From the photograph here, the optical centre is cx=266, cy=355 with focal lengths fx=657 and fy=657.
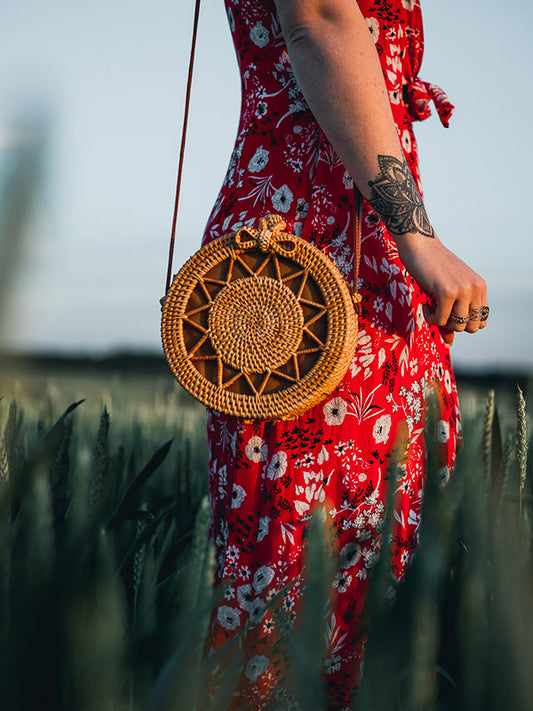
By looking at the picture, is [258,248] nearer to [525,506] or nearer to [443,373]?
[443,373]

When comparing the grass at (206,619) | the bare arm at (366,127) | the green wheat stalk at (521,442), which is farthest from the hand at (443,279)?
the grass at (206,619)

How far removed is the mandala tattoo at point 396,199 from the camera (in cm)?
75

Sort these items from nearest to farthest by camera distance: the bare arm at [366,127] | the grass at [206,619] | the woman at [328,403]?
the grass at [206,619], the bare arm at [366,127], the woman at [328,403]

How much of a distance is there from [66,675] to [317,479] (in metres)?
0.57

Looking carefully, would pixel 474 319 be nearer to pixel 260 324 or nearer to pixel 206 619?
pixel 260 324

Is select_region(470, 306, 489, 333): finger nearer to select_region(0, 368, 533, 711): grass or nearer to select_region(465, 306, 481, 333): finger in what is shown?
select_region(465, 306, 481, 333): finger

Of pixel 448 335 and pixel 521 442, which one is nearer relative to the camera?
pixel 521 442

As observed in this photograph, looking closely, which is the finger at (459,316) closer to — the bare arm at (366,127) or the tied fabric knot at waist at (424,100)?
the bare arm at (366,127)

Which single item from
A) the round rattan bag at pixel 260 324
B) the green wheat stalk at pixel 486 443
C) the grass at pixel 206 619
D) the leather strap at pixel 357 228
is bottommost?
the grass at pixel 206 619

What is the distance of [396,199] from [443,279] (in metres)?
0.11

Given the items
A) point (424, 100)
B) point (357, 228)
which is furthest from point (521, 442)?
point (424, 100)

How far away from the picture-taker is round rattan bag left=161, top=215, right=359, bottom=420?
0.76 metres

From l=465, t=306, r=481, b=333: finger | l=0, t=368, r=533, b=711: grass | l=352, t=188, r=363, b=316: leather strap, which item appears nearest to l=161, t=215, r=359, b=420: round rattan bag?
l=352, t=188, r=363, b=316: leather strap

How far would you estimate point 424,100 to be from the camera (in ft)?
2.95
